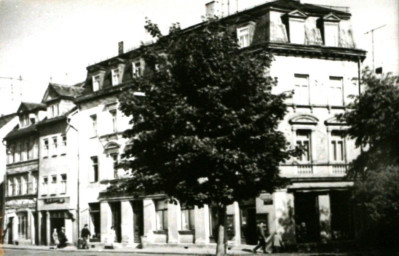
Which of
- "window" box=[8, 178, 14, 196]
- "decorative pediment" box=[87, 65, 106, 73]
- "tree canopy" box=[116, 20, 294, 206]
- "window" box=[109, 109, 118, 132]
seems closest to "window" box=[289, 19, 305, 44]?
"tree canopy" box=[116, 20, 294, 206]

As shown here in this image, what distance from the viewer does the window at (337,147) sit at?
111 ft

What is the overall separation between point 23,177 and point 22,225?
169 inches

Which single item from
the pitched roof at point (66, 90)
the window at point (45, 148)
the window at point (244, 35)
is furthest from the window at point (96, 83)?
the window at point (244, 35)

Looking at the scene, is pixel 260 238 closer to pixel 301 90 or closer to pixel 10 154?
pixel 301 90

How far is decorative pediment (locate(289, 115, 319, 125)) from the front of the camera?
1293 inches

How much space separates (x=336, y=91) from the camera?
112 feet

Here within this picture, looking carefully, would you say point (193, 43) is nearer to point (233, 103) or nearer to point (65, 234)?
point (233, 103)

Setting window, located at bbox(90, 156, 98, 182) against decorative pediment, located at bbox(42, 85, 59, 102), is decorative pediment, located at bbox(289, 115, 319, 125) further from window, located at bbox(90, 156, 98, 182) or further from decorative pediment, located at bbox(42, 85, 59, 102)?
decorative pediment, located at bbox(42, 85, 59, 102)

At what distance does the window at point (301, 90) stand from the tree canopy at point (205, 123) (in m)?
11.4

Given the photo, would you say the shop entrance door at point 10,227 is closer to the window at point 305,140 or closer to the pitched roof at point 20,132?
the pitched roof at point 20,132

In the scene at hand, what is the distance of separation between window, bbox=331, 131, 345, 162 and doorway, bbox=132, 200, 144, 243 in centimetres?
A: 1357

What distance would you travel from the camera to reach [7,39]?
1872 cm

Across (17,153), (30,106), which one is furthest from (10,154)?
(30,106)

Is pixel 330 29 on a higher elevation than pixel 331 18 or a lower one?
lower
